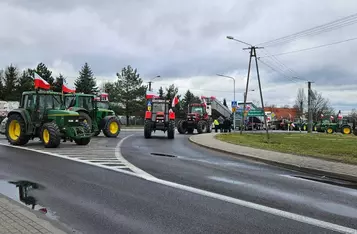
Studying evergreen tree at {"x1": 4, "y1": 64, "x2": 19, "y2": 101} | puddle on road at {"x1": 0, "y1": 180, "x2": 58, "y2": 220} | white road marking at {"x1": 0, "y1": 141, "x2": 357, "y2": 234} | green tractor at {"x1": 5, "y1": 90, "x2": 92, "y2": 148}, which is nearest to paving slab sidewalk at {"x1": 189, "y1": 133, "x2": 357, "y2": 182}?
white road marking at {"x1": 0, "y1": 141, "x2": 357, "y2": 234}

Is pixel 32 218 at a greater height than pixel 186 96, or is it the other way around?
pixel 186 96

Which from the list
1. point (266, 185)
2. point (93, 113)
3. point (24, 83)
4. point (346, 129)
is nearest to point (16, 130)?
point (93, 113)

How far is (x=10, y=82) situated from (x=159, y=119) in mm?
56810

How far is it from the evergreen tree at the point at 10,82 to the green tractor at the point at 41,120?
53.7 metres

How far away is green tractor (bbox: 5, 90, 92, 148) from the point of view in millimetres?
16266

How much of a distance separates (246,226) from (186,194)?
208cm

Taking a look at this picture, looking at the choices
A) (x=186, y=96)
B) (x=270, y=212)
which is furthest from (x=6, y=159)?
(x=186, y=96)

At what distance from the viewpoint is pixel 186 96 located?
349 ft

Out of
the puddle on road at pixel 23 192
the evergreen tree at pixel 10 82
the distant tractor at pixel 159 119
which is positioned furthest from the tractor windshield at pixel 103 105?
the evergreen tree at pixel 10 82

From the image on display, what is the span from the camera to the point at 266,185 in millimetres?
8320

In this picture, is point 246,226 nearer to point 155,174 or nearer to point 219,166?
point 155,174

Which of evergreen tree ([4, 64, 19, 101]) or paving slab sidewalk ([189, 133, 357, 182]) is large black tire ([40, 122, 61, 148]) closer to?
paving slab sidewalk ([189, 133, 357, 182])

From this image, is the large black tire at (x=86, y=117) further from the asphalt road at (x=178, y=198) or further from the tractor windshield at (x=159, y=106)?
the asphalt road at (x=178, y=198)

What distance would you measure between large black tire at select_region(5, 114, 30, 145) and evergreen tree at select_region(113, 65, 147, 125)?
53.2 meters
